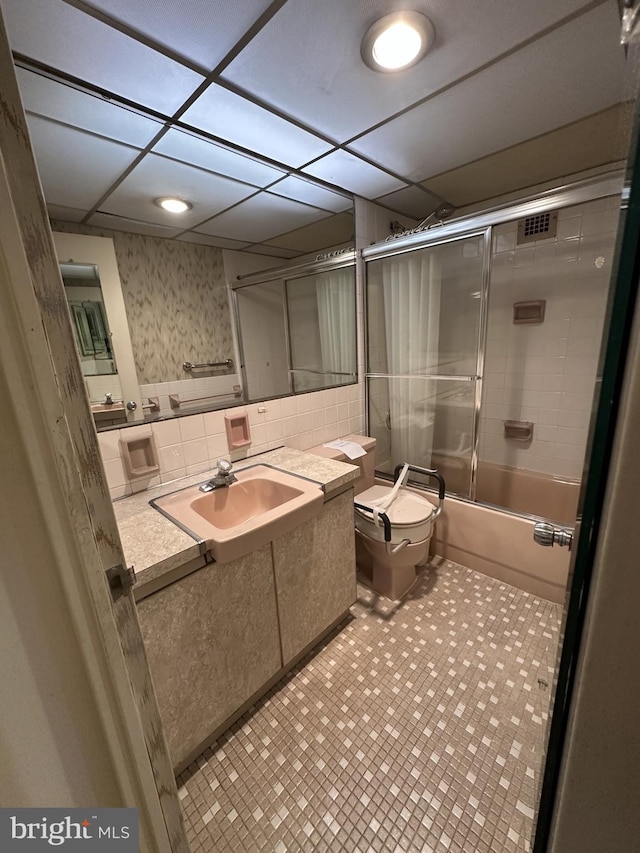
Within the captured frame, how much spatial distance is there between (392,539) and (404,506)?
257 millimetres

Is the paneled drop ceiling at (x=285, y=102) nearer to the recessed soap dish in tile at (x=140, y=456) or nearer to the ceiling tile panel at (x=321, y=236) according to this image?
the ceiling tile panel at (x=321, y=236)

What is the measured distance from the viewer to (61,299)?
46 centimetres

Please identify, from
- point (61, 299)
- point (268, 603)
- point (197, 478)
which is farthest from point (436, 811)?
point (61, 299)

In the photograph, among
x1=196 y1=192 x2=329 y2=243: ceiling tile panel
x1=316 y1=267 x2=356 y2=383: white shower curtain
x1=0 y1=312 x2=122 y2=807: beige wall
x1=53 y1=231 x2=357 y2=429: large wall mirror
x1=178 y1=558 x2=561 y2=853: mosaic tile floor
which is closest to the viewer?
x1=0 y1=312 x2=122 y2=807: beige wall

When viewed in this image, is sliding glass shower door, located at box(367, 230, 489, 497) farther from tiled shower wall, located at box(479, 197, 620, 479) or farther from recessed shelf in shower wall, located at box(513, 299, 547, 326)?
recessed shelf in shower wall, located at box(513, 299, 547, 326)

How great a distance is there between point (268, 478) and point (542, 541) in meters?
1.04

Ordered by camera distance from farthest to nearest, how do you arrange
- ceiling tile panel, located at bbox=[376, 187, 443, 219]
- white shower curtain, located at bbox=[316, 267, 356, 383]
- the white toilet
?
1. white shower curtain, located at bbox=[316, 267, 356, 383]
2. ceiling tile panel, located at bbox=[376, 187, 443, 219]
3. the white toilet

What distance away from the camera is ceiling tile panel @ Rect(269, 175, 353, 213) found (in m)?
1.78

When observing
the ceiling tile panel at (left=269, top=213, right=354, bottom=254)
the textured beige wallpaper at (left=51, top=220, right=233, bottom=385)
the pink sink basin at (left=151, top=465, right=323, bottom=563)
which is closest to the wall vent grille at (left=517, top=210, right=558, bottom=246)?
the ceiling tile panel at (left=269, top=213, right=354, bottom=254)

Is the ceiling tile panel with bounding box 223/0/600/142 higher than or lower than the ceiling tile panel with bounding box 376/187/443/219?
lower

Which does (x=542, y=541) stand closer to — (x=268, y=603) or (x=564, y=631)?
(x=564, y=631)

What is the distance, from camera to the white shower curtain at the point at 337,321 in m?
2.28

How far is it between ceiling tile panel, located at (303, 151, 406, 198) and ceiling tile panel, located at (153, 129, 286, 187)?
0.22 metres

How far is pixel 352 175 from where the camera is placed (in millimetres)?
1776
